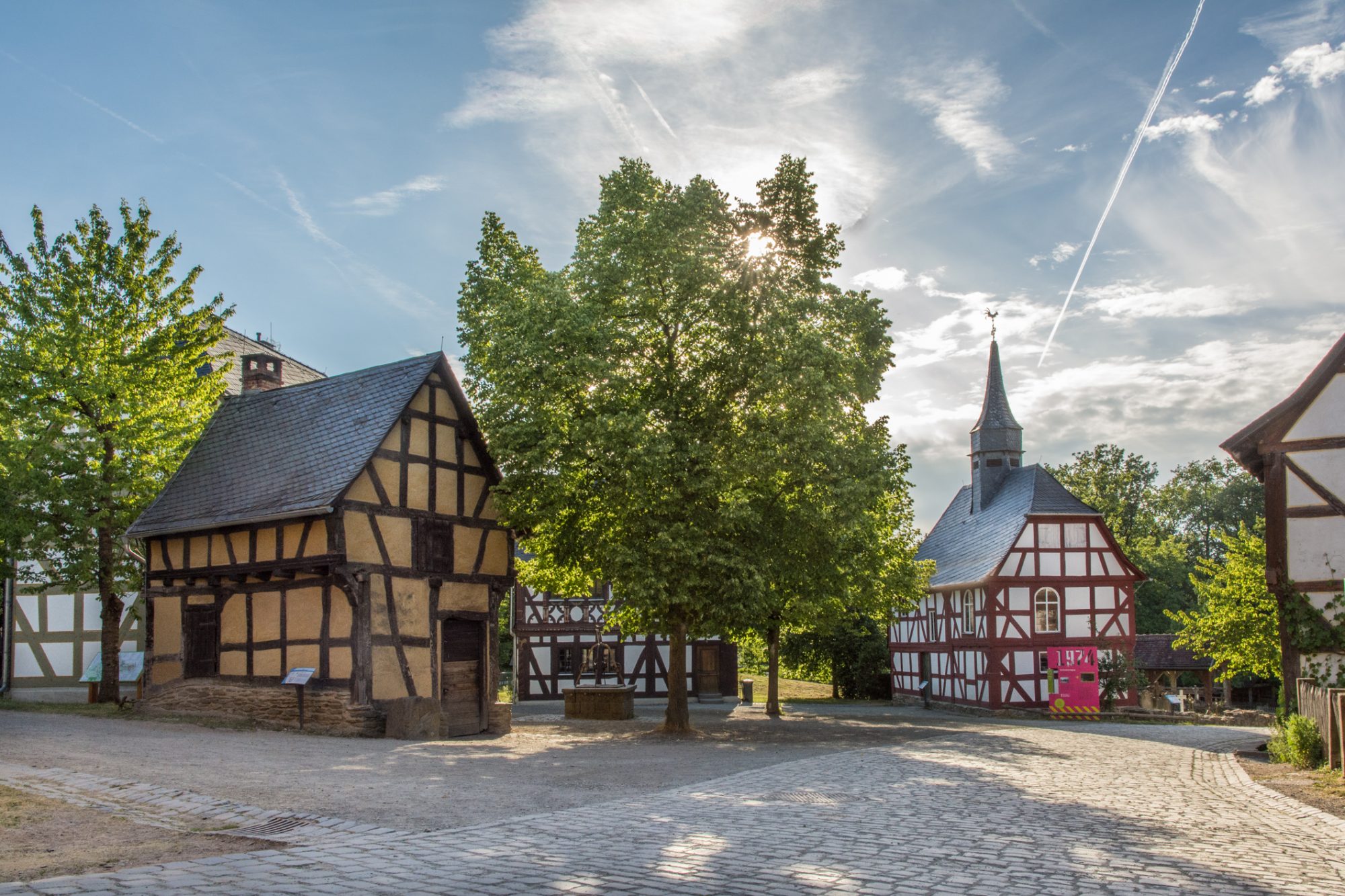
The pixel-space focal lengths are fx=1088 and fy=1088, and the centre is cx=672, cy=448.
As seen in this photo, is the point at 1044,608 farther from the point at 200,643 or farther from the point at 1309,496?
the point at 200,643

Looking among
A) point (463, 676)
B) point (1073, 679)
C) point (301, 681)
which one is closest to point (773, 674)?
point (1073, 679)

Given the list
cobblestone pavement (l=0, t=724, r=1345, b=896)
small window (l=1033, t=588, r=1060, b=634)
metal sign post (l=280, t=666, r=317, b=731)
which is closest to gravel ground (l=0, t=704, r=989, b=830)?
metal sign post (l=280, t=666, r=317, b=731)

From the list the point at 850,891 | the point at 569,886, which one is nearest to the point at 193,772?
the point at 569,886

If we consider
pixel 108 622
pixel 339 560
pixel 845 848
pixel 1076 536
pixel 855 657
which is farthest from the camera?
pixel 855 657

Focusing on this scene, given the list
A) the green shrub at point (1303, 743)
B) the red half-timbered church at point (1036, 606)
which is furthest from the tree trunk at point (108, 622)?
the red half-timbered church at point (1036, 606)

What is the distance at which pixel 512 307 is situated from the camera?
22.5m

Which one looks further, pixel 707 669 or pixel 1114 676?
pixel 707 669

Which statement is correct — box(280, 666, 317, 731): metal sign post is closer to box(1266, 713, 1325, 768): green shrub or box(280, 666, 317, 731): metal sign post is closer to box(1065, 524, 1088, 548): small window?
box(1266, 713, 1325, 768): green shrub

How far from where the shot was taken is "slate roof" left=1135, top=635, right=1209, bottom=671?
48.1m

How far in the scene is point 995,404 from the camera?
48844mm

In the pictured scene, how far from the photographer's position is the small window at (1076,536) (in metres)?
40.2

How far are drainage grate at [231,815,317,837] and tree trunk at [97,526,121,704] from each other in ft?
54.2

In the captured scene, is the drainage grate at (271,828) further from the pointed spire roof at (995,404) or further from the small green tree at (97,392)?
the pointed spire roof at (995,404)

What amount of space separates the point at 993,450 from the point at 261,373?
30709mm
